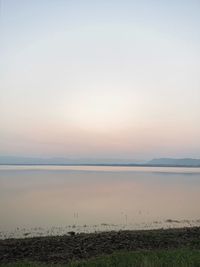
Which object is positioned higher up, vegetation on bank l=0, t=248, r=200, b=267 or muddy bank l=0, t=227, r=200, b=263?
vegetation on bank l=0, t=248, r=200, b=267

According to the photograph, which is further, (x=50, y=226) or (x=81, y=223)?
(x=81, y=223)

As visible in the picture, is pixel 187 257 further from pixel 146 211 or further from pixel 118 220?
pixel 146 211

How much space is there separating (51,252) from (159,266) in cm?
500

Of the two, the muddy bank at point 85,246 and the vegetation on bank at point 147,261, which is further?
the muddy bank at point 85,246

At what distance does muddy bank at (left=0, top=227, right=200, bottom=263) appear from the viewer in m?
12.2

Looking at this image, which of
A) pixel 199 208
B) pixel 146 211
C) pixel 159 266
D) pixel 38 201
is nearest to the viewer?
pixel 159 266

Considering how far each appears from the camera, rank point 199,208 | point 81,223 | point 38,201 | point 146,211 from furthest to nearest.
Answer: point 38,201, point 199,208, point 146,211, point 81,223

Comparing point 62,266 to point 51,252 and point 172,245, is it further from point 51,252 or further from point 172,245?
point 172,245

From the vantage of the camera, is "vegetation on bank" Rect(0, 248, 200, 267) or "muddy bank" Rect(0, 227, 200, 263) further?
"muddy bank" Rect(0, 227, 200, 263)

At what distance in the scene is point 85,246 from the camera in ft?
45.1

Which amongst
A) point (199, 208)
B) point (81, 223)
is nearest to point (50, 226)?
point (81, 223)

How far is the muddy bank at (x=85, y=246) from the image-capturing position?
40.0ft

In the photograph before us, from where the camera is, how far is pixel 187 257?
10016 mm

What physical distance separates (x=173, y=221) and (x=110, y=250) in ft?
42.0
